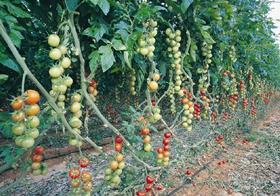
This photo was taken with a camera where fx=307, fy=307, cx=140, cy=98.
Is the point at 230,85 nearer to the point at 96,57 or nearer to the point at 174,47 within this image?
the point at 174,47

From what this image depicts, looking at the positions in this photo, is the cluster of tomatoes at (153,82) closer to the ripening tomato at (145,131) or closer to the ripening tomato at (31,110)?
the ripening tomato at (145,131)

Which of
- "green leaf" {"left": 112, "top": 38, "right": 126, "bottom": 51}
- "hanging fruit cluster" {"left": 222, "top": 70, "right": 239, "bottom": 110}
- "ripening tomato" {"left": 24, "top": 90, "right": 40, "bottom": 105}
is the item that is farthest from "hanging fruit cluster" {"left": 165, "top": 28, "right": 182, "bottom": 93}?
"hanging fruit cluster" {"left": 222, "top": 70, "right": 239, "bottom": 110}

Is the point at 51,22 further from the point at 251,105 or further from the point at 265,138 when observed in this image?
the point at 251,105

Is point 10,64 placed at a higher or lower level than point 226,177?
higher

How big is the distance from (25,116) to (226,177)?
3948 mm

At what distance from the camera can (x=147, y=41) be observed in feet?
5.92

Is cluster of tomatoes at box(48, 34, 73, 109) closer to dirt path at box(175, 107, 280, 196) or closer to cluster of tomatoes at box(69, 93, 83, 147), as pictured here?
cluster of tomatoes at box(69, 93, 83, 147)

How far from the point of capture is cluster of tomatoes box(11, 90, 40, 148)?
989 mm

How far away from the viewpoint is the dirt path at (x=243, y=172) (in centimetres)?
404

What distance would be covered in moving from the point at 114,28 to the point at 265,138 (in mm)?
6125

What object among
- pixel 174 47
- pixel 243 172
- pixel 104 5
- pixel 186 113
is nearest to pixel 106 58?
pixel 104 5

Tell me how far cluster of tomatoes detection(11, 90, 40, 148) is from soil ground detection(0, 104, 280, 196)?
1.91m

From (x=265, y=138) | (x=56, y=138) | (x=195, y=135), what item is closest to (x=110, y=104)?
(x=56, y=138)

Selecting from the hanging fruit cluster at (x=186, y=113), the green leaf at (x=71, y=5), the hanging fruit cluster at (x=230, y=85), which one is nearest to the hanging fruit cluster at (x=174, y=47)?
the hanging fruit cluster at (x=186, y=113)
